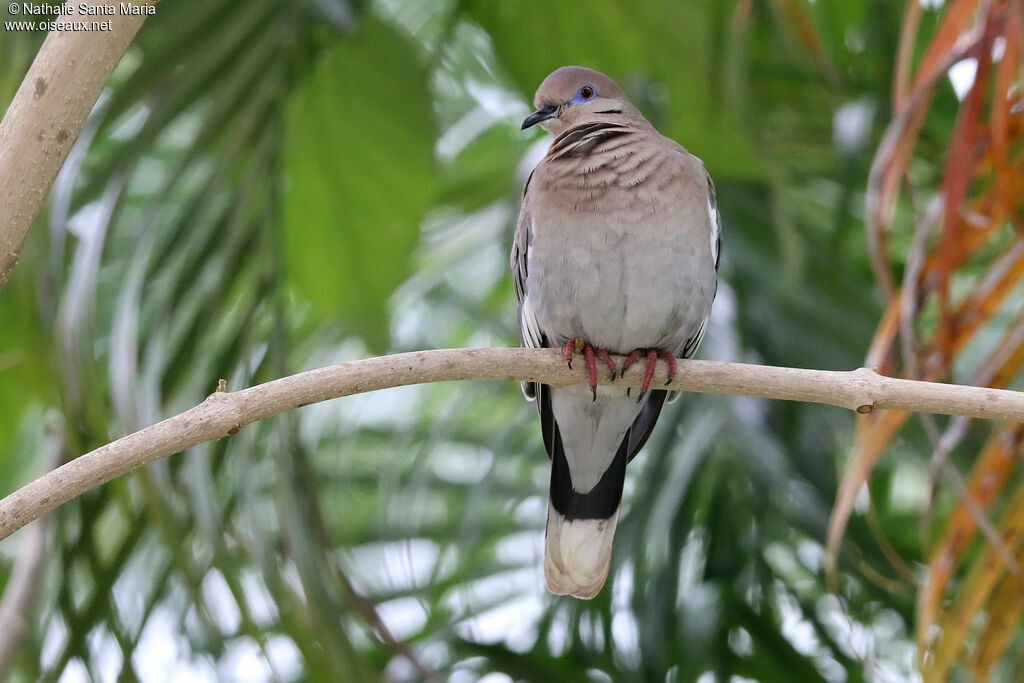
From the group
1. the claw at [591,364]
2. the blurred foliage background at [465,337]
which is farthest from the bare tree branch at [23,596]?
the claw at [591,364]

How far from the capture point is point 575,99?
2082 millimetres

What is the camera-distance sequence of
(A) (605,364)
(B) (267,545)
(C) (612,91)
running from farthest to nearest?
(C) (612,91)
(A) (605,364)
(B) (267,545)

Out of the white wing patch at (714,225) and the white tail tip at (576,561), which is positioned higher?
the white wing patch at (714,225)

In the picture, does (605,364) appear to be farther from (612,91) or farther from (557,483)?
(612,91)

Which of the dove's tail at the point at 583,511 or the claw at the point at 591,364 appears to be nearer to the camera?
the claw at the point at 591,364

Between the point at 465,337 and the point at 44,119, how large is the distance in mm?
2139

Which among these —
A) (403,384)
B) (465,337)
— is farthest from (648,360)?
(465,337)

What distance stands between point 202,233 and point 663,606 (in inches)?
48.0

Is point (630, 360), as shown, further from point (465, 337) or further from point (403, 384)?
point (465, 337)

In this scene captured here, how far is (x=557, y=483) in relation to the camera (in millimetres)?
2002

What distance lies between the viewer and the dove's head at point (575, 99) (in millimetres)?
2062

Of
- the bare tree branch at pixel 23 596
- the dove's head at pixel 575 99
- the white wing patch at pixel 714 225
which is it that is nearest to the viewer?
the bare tree branch at pixel 23 596

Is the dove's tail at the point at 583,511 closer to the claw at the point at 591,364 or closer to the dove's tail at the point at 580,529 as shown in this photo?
the dove's tail at the point at 580,529

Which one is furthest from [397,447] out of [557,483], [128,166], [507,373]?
[507,373]
